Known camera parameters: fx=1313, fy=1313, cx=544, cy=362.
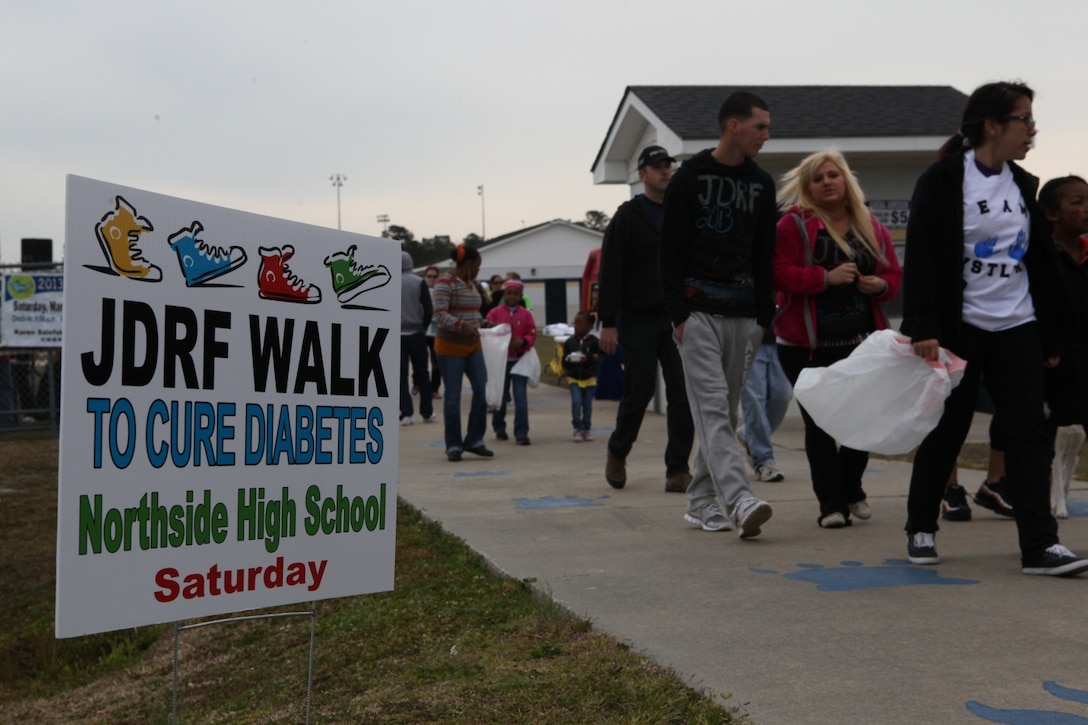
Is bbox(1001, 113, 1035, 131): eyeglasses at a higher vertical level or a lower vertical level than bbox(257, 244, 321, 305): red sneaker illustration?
higher

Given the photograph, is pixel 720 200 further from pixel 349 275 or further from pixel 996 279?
pixel 349 275

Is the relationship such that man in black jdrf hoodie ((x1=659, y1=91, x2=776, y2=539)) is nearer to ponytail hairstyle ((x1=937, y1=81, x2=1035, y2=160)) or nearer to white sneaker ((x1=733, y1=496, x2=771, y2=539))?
white sneaker ((x1=733, y1=496, x2=771, y2=539))

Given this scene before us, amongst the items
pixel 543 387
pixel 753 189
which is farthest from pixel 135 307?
pixel 543 387

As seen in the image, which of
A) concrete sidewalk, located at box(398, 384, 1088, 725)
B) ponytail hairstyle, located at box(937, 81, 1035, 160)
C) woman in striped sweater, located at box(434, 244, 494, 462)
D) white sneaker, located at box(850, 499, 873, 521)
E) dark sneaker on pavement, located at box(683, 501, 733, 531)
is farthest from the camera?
woman in striped sweater, located at box(434, 244, 494, 462)

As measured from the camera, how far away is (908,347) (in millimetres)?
5445

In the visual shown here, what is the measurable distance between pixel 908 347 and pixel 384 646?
2.46m

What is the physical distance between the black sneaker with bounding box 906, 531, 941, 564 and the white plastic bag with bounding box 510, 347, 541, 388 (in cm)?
745

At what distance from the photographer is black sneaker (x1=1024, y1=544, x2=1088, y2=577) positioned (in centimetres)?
502

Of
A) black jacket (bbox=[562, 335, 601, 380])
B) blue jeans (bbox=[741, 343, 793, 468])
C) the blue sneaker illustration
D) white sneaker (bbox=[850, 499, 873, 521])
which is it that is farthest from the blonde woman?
black jacket (bbox=[562, 335, 601, 380])

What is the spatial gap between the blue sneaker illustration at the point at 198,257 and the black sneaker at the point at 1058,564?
→ 11.1 feet

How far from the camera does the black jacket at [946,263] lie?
528 centimetres

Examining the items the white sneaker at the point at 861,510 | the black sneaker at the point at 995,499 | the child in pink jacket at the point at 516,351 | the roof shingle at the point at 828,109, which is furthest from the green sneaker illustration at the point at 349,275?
the roof shingle at the point at 828,109

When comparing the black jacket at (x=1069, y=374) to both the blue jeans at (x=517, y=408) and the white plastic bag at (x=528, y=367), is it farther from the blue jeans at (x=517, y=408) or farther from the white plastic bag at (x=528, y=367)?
the white plastic bag at (x=528, y=367)

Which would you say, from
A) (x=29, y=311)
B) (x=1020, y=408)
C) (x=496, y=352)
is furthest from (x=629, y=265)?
(x=29, y=311)
